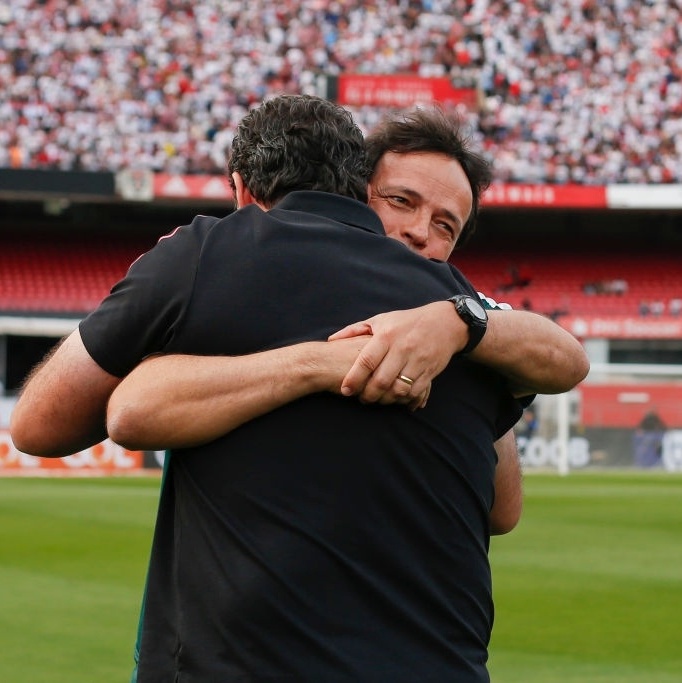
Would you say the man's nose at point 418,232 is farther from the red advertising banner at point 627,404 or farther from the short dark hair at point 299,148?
the red advertising banner at point 627,404

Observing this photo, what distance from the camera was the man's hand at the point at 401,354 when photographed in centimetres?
197

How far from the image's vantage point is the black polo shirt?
6.34 feet

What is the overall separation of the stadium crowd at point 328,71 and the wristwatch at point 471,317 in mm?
28062

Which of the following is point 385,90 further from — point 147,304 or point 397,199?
point 147,304

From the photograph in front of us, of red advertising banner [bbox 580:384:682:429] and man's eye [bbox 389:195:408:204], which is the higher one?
man's eye [bbox 389:195:408:204]

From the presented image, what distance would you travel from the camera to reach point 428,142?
2.85 m

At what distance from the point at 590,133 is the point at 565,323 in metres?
4.88

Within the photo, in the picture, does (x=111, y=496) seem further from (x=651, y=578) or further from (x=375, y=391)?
(x=375, y=391)

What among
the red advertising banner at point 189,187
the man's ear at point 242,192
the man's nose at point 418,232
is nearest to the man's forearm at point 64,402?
the man's ear at point 242,192

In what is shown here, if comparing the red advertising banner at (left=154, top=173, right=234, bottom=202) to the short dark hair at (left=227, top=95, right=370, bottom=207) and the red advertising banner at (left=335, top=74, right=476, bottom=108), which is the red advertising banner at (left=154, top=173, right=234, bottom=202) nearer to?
the red advertising banner at (left=335, top=74, right=476, bottom=108)

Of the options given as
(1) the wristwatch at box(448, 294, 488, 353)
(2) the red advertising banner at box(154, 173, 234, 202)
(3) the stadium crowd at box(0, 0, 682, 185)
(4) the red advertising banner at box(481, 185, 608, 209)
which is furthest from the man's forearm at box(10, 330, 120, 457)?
(4) the red advertising banner at box(481, 185, 608, 209)

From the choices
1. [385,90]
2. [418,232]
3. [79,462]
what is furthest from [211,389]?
[385,90]

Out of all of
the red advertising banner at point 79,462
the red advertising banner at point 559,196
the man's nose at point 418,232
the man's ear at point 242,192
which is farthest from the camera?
the red advertising banner at point 559,196

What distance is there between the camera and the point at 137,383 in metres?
2.01
